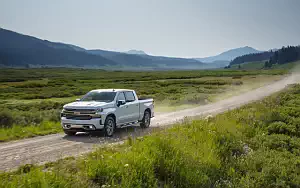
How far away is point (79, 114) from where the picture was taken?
591 inches

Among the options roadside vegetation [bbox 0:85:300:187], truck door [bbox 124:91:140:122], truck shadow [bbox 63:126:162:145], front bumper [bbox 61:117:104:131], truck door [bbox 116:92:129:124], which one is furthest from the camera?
truck door [bbox 124:91:140:122]

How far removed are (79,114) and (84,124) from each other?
0.56 metres

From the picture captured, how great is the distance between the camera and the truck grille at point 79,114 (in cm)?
1482

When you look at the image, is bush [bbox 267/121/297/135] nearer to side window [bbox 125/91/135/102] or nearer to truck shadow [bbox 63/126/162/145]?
truck shadow [bbox 63/126/162/145]

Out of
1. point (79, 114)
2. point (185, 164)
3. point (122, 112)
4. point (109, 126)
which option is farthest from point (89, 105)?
point (185, 164)

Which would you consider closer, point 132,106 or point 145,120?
point 132,106

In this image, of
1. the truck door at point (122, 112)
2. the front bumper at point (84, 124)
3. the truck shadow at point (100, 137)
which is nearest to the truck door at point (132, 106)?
the truck door at point (122, 112)

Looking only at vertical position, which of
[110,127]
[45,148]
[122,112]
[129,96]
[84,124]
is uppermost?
[129,96]

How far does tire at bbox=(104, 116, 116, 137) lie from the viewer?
15.1 m

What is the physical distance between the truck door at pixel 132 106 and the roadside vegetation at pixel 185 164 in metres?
3.66

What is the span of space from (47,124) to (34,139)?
3817 millimetres

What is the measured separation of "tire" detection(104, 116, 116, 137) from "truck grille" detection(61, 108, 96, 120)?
744 mm

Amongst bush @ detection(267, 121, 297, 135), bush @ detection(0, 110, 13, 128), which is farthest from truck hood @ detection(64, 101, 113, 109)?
bush @ detection(267, 121, 297, 135)

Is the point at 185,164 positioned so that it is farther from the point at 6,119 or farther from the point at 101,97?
the point at 6,119
